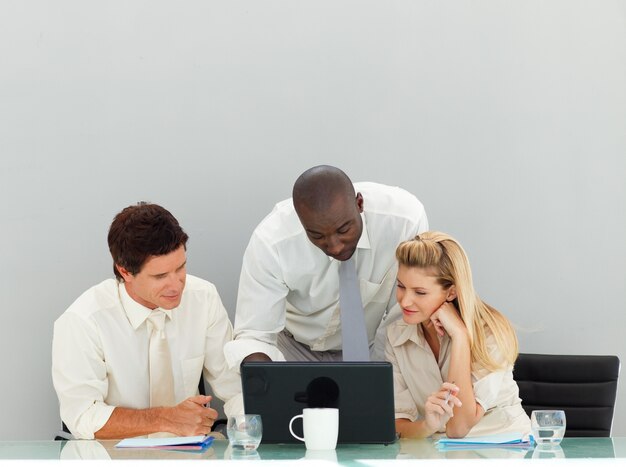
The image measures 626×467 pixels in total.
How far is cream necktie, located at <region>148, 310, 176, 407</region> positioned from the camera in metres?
2.93

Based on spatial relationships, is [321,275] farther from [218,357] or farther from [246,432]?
[246,432]

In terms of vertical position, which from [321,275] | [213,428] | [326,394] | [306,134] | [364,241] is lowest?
[213,428]

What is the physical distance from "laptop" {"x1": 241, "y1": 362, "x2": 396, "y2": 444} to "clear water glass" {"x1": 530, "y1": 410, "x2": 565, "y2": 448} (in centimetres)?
34

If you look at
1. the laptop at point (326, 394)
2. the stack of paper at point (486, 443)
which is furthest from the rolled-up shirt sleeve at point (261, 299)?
the stack of paper at point (486, 443)

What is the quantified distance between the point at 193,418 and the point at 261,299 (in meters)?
0.48

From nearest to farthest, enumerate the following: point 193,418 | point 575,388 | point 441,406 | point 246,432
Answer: point 246,432 → point 441,406 → point 193,418 → point 575,388

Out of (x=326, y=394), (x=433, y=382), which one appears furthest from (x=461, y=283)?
(x=326, y=394)

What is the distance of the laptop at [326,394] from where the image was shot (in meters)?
2.07

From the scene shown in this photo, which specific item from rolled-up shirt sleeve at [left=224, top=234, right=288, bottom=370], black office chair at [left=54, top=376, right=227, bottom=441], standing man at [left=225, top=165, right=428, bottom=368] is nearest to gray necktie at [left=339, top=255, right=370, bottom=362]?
standing man at [left=225, top=165, right=428, bottom=368]

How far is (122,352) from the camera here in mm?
2889

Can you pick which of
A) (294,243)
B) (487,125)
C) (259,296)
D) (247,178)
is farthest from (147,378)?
(487,125)

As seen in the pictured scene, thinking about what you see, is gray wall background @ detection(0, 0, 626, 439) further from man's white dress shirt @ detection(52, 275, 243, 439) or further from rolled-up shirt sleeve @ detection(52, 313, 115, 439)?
rolled-up shirt sleeve @ detection(52, 313, 115, 439)

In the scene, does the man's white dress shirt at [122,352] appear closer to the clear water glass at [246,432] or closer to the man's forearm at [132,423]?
the man's forearm at [132,423]

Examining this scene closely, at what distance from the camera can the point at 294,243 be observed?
288cm
